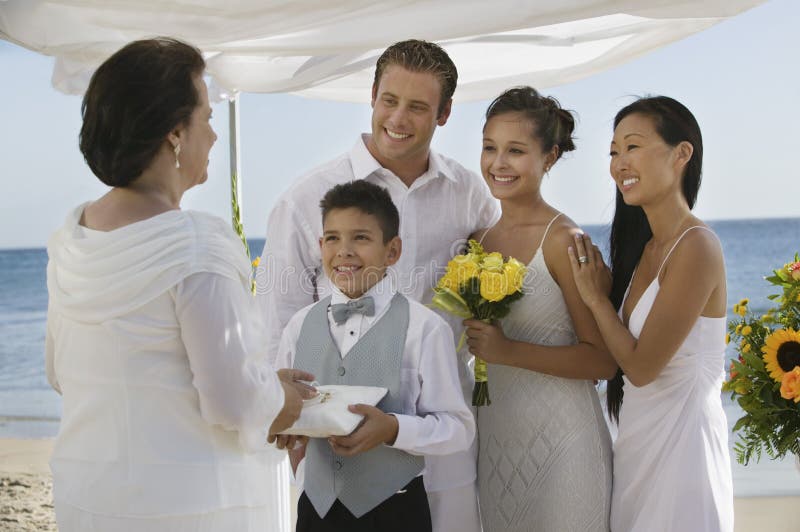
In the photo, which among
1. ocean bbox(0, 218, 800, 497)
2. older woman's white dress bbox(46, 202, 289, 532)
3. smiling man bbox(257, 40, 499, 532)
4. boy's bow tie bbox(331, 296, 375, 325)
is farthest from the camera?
ocean bbox(0, 218, 800, 497)

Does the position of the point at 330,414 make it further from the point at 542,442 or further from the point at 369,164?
the point at 369,164

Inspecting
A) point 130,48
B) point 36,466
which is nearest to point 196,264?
point 130,48

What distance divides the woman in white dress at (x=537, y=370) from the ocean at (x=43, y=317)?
841 cm

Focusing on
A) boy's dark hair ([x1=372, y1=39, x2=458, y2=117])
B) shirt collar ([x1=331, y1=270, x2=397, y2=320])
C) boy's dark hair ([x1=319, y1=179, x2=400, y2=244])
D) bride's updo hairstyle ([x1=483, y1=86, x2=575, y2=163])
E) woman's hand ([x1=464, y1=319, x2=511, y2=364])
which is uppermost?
boy's dark hair ([x1=372, y1=39, x2=458, y2=117])

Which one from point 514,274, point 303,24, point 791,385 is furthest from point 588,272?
point 303,24

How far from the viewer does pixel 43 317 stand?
102 ft

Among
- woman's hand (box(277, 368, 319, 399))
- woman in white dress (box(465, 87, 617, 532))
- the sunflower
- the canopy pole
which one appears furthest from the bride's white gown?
the canopy pole

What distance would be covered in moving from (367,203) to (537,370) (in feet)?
2.89

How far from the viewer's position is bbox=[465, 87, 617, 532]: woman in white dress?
3.24 meters

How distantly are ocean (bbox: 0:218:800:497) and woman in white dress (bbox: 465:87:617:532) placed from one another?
8408 mm

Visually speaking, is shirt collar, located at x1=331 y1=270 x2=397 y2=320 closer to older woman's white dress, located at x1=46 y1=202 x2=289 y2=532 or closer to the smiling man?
the smiling man

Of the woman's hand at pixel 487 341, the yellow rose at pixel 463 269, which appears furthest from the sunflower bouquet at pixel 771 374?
the yellow rose at pixel 463 269

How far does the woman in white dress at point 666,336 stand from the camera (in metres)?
3.07

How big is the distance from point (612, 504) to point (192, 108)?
2129mm
